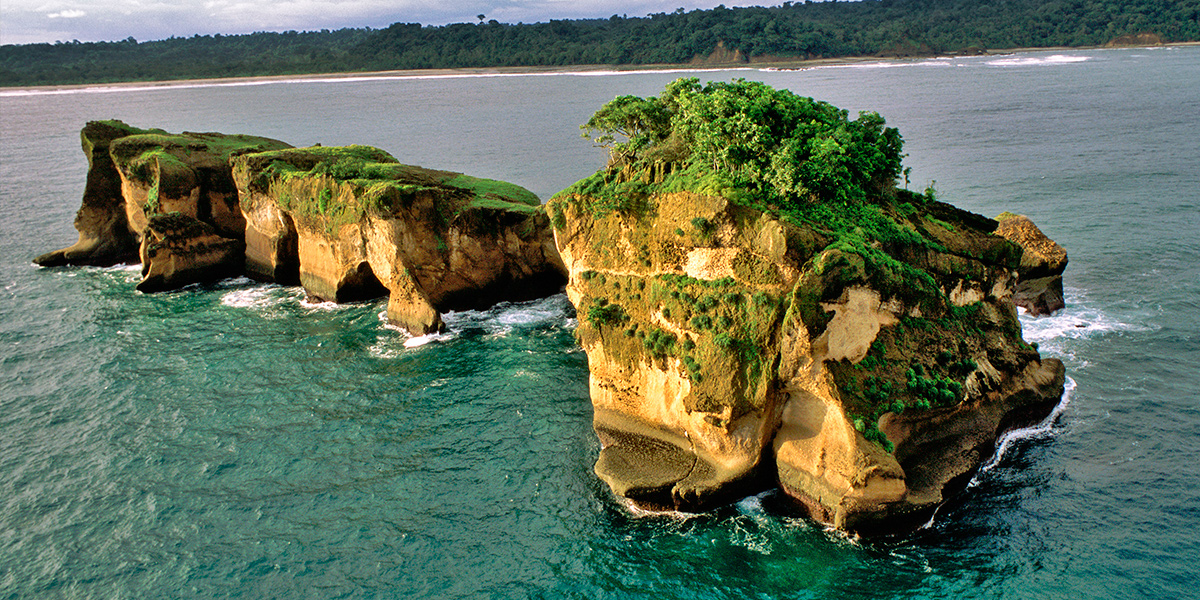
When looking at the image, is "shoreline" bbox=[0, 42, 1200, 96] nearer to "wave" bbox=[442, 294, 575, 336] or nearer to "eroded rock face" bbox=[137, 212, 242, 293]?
"eroded rock face" bbox=[137, 212, 242, 293]

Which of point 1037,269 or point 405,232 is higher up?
point 405,232

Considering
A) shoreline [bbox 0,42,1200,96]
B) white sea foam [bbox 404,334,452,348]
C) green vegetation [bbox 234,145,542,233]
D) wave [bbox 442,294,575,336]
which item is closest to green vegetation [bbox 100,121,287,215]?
green vegetation [bbox 234,145,542,233]

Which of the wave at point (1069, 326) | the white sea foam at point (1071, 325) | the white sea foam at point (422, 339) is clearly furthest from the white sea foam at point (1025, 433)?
the white sea foam at point (422, 339)

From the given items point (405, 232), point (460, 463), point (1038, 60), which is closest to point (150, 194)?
point (405, 232)

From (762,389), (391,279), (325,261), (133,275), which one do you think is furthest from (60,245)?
(762,389)

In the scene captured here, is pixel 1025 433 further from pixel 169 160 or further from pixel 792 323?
pixel 169 160

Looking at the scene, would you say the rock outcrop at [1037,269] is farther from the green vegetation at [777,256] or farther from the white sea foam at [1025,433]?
the green vegetation at [777,256]
